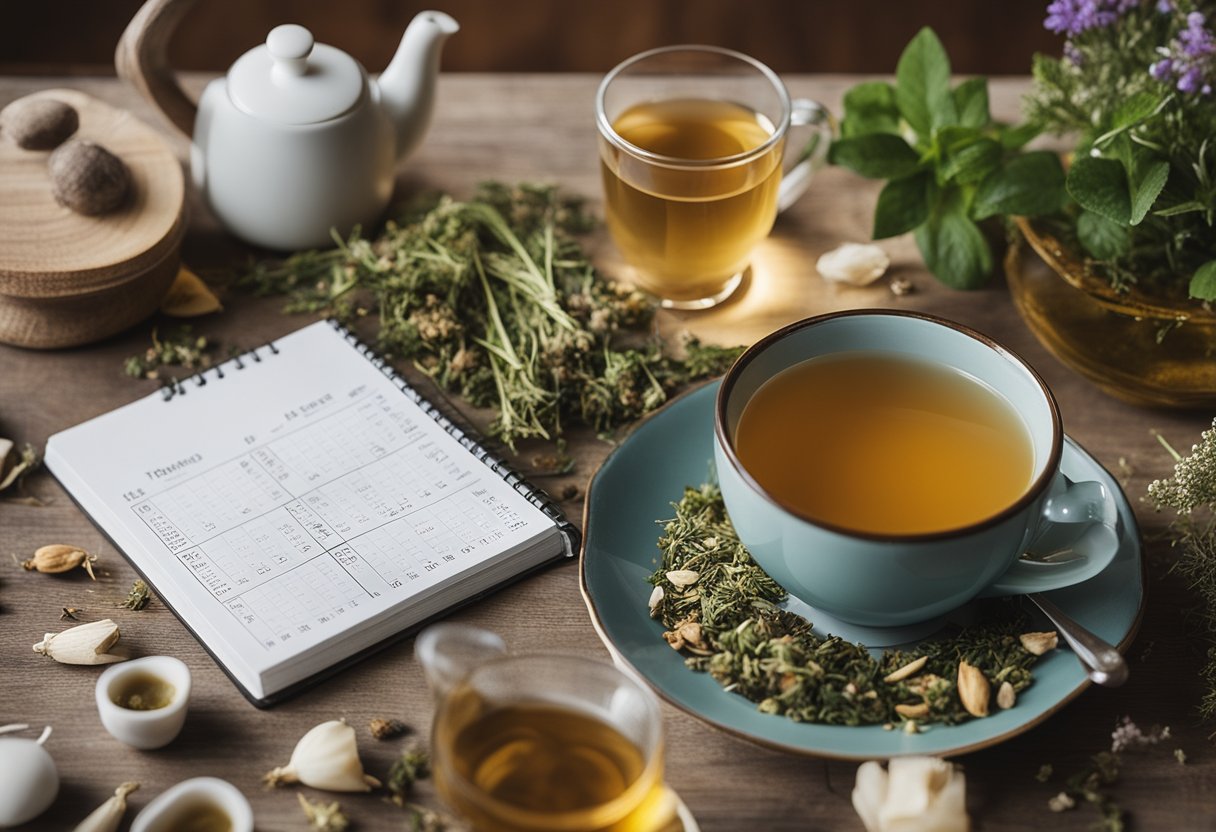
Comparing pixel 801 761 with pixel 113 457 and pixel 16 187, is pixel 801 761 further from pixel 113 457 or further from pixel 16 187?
pixel 16 187

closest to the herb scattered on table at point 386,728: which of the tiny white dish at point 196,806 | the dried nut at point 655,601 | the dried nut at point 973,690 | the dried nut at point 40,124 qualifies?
the tiny white dish at point 196,806

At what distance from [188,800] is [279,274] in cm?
75

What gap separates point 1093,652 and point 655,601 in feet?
1.24

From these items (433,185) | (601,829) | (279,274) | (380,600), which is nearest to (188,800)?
(380,600)

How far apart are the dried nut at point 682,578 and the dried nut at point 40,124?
0.94 meters

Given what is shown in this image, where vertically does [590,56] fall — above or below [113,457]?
below

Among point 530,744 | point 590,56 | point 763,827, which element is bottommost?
point 590,56

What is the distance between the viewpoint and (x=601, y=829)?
33.1 inches

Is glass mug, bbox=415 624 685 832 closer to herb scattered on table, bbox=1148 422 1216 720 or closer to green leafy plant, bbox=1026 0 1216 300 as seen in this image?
herb scattered on table, bbox=1148 422 1216 720

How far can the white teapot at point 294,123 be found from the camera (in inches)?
56.2

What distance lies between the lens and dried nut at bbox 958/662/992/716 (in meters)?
1.00

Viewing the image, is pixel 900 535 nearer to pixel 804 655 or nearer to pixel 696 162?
pixel 804 655

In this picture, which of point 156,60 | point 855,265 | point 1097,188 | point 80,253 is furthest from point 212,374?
point 1097,188

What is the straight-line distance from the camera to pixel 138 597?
3.76ft
